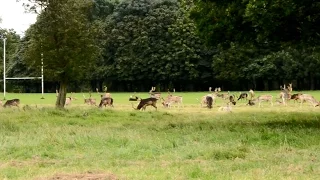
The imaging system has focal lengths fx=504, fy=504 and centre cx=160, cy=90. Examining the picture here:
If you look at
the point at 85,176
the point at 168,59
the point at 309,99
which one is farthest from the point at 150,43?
the point at 85,176

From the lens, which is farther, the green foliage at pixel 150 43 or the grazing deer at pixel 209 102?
the green foliage at pixel 150 43

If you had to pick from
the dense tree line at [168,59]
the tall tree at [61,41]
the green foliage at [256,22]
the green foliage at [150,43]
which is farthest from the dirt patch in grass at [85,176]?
the green foliage at [150,43]

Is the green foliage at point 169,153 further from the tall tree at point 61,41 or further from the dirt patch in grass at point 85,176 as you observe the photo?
the tall tree at point 61,41

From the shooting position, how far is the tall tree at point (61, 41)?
30.1 m

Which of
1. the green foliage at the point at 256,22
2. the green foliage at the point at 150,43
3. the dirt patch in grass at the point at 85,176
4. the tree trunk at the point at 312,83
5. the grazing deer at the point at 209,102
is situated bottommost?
the dirt patch in grass at the point at 85,176

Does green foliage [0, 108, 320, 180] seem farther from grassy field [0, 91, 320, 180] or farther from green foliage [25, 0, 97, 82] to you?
green foliage [25, 0, 97, 82]

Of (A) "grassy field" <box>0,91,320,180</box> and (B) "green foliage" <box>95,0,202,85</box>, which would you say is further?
(B) "green foliage" <box>95,0,202,85</box>

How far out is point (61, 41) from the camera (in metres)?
30.4

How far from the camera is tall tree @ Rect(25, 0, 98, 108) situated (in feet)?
98.8

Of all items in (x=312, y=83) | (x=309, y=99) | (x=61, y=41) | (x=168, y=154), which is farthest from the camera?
(x=312, y=83)

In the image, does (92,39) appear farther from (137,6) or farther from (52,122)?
(137,6)

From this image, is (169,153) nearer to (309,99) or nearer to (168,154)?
(168,154)

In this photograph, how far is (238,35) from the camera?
64.5ft

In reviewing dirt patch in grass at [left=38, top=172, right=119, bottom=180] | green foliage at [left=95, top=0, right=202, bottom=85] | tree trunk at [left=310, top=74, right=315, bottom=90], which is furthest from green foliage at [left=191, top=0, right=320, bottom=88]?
tree trunk at [left=310, top=74, right=315, bottom=90]
